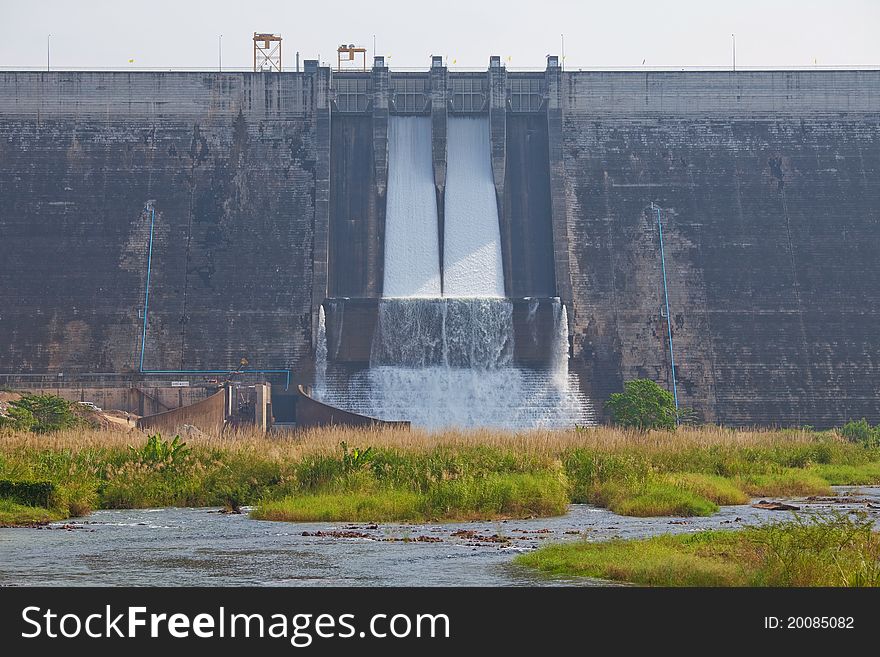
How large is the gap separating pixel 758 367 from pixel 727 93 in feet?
38.0

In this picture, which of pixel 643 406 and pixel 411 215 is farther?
pixel 411 215

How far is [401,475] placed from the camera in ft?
69.8

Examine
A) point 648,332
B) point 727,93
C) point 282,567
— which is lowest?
point 282,567

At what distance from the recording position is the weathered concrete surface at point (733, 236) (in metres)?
42.6

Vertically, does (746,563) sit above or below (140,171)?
below

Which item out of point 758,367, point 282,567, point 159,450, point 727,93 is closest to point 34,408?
point 159,450

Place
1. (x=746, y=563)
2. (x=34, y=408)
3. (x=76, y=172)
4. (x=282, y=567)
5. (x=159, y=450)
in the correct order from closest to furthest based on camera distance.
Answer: (x=746, y=563)
(x=282, y=567)
(x=159, y=450)
(x=34, y=408)
(x=76, y=172)

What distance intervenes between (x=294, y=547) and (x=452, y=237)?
30.2 meters

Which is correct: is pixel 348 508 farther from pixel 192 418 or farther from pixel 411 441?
pixel 192 418

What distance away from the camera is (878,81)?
49.0 meters

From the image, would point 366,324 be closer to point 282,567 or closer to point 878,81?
point 878,81

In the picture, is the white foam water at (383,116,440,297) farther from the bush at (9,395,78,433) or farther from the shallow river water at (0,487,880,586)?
the shallow river water at (0,487,880,586)

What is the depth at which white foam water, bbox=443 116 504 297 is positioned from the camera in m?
43.8

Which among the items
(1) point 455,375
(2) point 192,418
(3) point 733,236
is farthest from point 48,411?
(3) point 733,236
